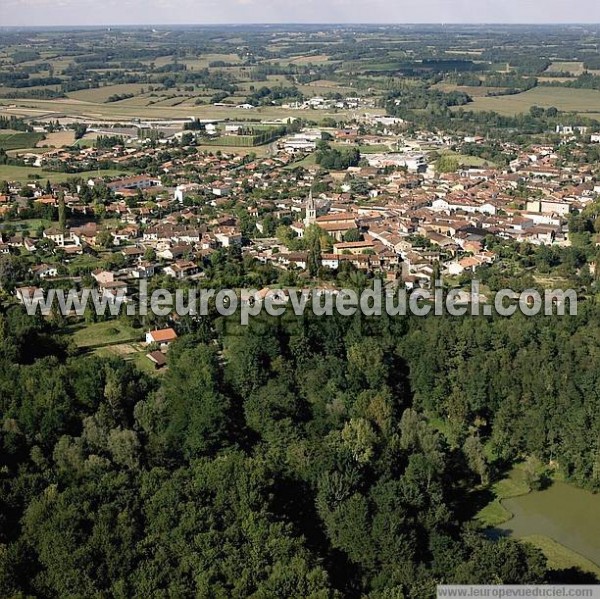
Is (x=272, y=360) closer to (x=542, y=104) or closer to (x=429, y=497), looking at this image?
(x=429, y=497)

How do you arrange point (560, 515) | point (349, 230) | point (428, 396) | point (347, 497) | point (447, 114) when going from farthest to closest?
point (447, 114), point (349, 230), point (428, 396), point (560, 515), point (347, 497)

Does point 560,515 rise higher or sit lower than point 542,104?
lower

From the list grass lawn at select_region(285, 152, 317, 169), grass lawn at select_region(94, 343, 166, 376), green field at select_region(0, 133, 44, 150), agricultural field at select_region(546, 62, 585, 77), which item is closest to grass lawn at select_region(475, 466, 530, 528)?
grass lawn at select_region(94, 343, 166, 376)

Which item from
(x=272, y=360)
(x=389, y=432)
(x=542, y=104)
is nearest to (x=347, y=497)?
(x=389, y=432)

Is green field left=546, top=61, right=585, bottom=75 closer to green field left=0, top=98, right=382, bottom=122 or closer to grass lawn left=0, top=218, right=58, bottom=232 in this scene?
green field left=0, top=98, right=382, bottom=122

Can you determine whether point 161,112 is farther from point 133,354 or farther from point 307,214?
point 133,354

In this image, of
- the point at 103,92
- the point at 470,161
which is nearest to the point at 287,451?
the point at 470,161

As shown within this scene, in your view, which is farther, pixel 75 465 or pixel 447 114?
pixel 447 114

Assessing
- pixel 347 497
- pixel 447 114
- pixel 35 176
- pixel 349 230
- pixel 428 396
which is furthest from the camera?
pixel 447 114
